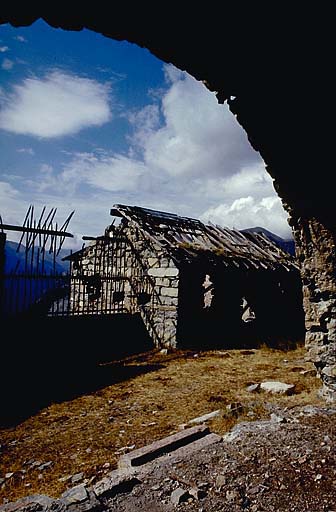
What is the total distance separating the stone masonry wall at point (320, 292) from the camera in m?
5.78

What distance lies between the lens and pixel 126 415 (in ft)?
18.4

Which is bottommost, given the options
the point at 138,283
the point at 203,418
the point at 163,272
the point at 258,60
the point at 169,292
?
the point at 203,418

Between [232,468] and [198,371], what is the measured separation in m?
4.63

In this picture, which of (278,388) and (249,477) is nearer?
(249,477)

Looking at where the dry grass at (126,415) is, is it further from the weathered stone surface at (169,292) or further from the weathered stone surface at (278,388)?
the weathered stone surface at (169,292)

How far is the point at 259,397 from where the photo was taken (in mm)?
6234

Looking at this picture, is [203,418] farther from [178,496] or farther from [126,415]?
[178,496]

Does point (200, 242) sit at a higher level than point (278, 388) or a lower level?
higher

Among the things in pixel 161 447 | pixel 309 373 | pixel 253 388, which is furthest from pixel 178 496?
pixel 309 373

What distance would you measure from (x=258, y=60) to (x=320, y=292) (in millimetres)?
4634

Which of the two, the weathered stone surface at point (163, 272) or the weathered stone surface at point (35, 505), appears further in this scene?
the weathered stone surface at point (163, 272)

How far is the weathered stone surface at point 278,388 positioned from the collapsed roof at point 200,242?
16.4ft

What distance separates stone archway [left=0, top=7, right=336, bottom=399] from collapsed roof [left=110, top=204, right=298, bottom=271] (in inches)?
275

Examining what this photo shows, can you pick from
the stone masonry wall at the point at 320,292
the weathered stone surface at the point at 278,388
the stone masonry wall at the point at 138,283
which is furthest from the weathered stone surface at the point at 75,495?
the stone masonry wall at the point at 138,283
